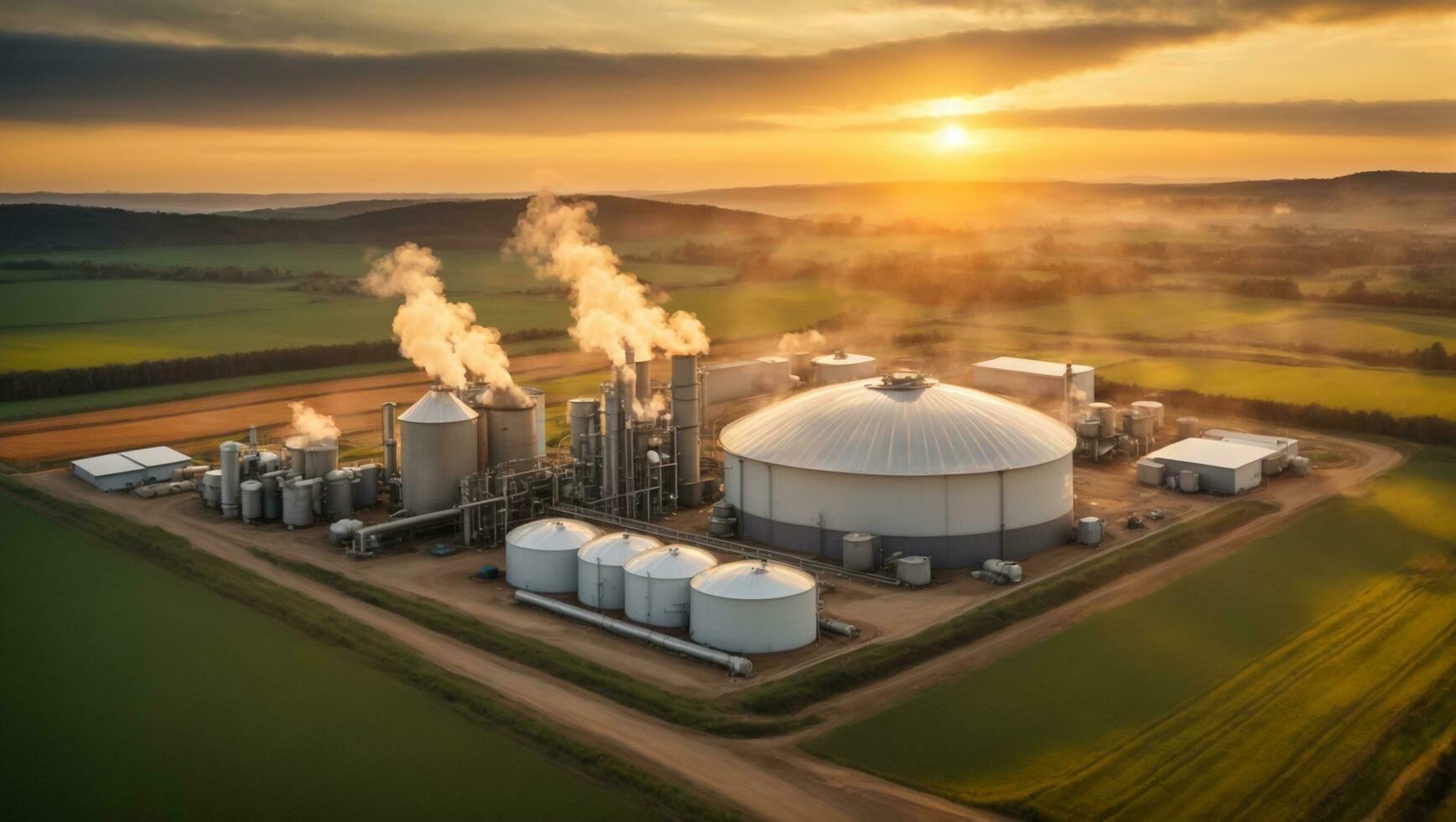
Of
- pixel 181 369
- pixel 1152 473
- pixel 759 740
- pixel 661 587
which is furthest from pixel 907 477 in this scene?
pixel 181 369

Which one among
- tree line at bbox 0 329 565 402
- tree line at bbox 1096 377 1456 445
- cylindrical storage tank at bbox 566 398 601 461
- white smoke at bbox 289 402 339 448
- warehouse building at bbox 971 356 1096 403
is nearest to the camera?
cylindrical storage tank at bbox 566 398 601 461

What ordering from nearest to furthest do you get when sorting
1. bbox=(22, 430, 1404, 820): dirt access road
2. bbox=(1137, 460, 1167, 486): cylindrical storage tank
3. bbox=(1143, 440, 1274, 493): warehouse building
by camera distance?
bbox=(22, 430, 1404, 820): dirt access road → bbox=(1143, 440, 1274, 493): warehouse building → bbox=(1137, 460, 1167, 486): cylindrical storage tank

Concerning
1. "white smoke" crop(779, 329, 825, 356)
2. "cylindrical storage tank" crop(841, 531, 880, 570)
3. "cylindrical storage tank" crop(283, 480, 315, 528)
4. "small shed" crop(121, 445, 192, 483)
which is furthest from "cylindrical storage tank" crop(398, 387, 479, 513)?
"white smoke" crop(779, 329, 825, 356)

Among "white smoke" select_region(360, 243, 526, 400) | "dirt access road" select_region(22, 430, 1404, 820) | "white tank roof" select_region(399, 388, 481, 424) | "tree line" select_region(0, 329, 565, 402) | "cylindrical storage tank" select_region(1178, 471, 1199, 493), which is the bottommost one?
"dirt access road" select_region(22, 430, 1404, 820)

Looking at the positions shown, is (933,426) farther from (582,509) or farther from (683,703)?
(683,703)

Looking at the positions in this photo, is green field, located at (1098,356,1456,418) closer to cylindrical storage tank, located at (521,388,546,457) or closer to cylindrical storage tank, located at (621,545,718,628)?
cylindrical storage tank, located at (521,388,546,457)

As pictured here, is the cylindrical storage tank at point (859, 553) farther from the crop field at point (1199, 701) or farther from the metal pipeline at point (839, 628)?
the crop field at point (1199, 701)

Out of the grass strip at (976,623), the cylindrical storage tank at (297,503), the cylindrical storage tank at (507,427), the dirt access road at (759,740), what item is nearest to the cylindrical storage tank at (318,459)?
the cylindrical storage tank at (297,503)
